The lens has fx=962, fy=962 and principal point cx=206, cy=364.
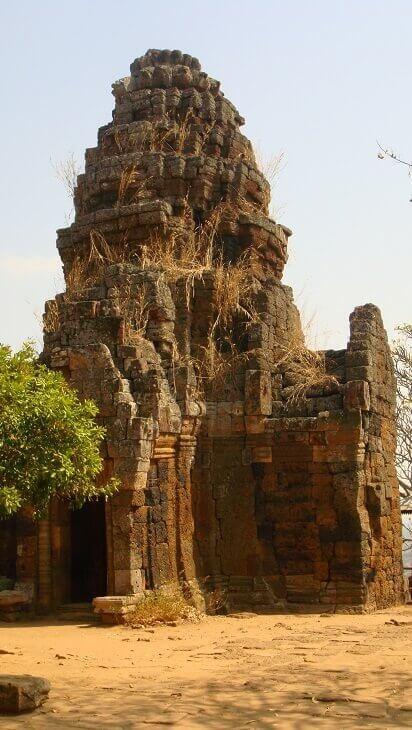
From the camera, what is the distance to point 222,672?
8.97 m

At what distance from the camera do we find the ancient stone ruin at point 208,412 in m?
13.3

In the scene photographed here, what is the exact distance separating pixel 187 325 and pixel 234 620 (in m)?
4.60

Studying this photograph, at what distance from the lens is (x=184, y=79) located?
1822 cm

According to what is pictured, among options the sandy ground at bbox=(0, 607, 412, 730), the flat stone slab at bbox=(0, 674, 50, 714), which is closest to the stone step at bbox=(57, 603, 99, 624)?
the sandy ground at bbox=(0, 607, 412, 730)

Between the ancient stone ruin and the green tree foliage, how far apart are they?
1.97 m

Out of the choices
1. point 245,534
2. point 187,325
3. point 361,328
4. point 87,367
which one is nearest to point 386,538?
point 245,534

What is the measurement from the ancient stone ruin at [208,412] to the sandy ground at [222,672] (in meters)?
1.22

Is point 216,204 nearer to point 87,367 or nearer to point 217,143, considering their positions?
point 217,143

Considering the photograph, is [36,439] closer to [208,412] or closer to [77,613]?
[77,613]

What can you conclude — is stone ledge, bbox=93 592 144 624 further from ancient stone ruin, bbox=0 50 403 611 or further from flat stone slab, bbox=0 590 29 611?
flat stone slab, bbox=0 590 29 611

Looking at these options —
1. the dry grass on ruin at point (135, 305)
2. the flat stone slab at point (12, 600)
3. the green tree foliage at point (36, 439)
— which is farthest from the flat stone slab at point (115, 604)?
the dry grass on ruin at point (135, 305)

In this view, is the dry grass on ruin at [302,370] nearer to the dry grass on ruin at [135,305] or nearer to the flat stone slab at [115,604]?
the dry grass on ruin at [135,305]

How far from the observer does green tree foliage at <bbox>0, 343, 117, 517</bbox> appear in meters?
10.1

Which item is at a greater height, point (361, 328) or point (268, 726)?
point (361, 328)
